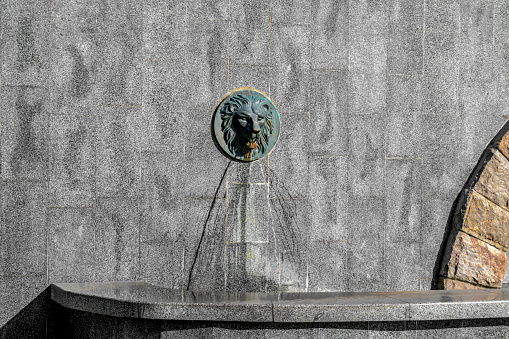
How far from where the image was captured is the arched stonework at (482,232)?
226 inches

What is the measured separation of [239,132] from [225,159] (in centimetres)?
32

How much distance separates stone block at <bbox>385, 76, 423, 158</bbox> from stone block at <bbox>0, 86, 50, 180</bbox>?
3.54 meters

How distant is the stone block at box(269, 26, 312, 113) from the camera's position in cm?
563

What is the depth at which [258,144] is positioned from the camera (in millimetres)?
5559

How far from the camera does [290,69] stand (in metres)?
5.65

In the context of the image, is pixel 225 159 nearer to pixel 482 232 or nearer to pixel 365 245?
pixel 365 245

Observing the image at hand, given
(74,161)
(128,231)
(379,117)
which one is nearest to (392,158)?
(379,117)

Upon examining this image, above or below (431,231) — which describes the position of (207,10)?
above

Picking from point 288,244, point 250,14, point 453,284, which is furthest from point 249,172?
point 453,284

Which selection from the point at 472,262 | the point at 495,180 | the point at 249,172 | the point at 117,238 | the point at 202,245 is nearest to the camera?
the point at 117,238

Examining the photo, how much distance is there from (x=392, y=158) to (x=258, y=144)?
147cm

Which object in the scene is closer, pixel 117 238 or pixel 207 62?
pixel 117 238

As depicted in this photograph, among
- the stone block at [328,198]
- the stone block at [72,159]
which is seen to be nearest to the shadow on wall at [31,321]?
the stone block at [72,159]

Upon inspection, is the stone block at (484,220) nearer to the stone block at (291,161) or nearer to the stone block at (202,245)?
the stone block at (291,161)
